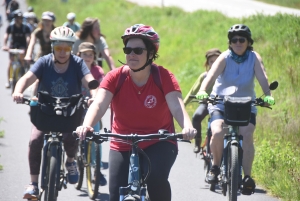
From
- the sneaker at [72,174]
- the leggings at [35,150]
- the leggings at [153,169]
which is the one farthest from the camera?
the sneaker at [72,174]

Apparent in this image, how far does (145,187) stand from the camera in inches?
212

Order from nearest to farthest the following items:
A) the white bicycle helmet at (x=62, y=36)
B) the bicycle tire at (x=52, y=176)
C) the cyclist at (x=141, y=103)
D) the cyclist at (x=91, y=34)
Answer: the cyclist at (x=141, y=103) < the bicycle tire at (x=52, y=176) < the white bicycle helmet at (x=62, y=36) < the cyclist at (x=91, y=34)

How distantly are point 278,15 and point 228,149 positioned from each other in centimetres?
1097

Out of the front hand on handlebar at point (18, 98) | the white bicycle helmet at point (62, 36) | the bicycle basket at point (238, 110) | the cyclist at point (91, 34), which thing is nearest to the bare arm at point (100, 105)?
A: the front hand on handlebar at point (18, 98)

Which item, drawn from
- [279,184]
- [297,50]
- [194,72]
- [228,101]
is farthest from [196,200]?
[194,72]

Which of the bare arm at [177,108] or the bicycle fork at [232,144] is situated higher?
the bare arm at [177,108]

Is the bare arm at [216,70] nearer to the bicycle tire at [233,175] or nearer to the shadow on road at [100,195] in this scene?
the bicycle tire at [233,175]

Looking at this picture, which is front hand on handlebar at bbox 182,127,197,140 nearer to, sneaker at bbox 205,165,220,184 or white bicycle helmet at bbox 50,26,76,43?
white bicycle helmet at bbox 50,26,76,43

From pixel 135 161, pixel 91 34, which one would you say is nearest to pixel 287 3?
pixel 91 34

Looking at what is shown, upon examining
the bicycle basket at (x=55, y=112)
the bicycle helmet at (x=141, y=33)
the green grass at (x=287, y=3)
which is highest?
the green grass at (x=287, y=3)

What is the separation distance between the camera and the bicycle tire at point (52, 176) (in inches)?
257

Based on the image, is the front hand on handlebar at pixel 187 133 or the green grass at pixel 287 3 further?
the green grass at pixel 287 3

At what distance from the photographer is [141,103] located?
5.67 metres

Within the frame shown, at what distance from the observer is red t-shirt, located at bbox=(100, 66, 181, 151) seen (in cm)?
568
